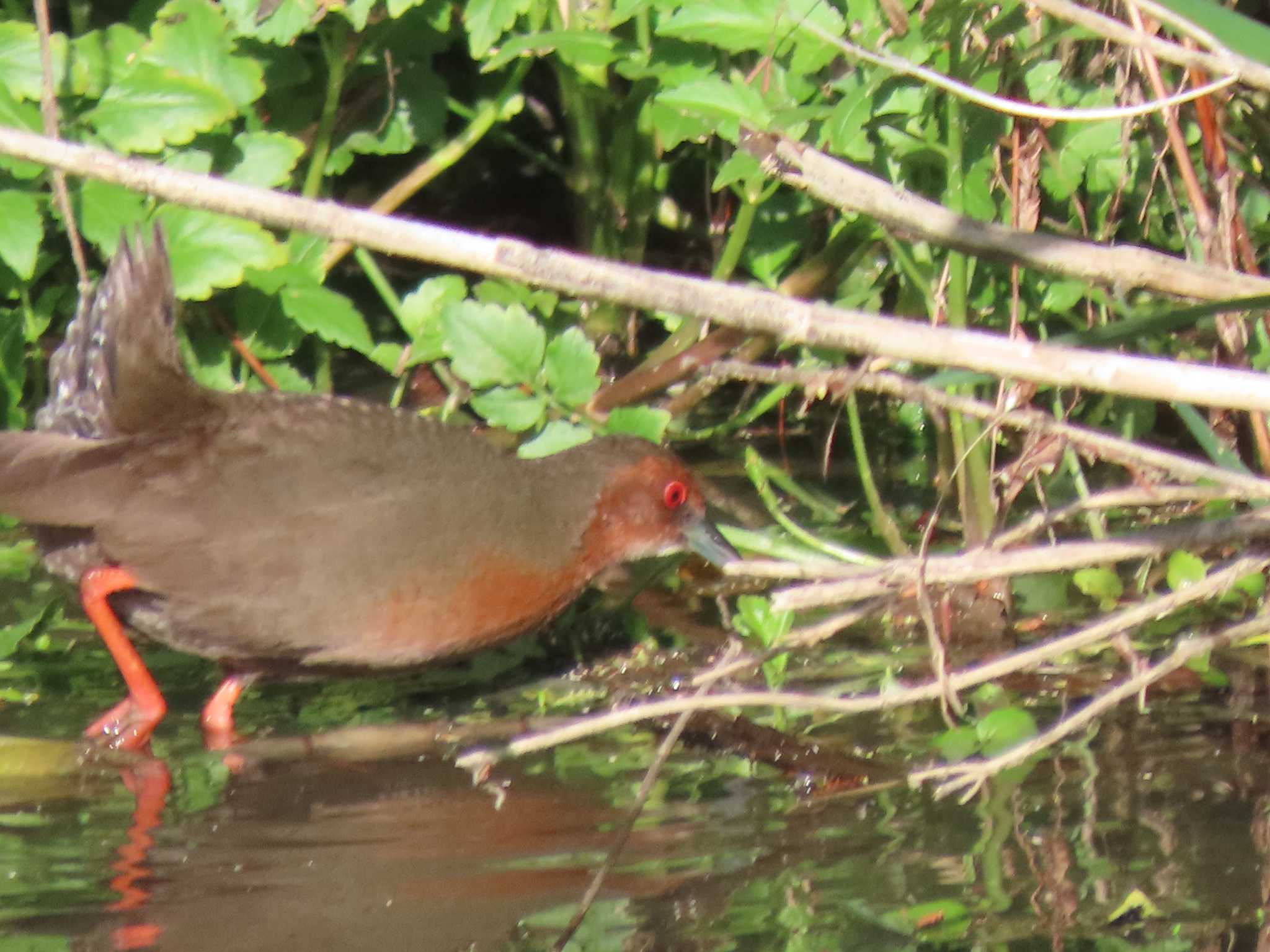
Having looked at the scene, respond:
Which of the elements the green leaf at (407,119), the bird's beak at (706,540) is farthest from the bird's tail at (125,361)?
the bird's beak at (706,540)

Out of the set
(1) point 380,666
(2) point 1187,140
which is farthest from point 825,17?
(1) point 380,666

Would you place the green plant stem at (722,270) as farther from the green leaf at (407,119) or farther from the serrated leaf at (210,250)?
the serrated leaf at (210,250)

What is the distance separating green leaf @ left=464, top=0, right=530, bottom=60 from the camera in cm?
457

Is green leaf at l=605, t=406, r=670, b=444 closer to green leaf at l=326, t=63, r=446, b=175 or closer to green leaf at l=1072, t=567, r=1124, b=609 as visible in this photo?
green leaf at l=1072, t=567, r=1124, b=609

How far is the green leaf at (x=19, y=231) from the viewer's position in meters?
4.32

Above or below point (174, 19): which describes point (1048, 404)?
below

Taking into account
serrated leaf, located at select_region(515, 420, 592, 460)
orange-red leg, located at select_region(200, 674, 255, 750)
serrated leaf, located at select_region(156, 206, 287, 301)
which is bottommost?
orange-red leg, located at select_region(200, 674, 255, 750)

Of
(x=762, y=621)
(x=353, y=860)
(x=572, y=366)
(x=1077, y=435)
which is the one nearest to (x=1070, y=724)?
(x=1077, y=435)

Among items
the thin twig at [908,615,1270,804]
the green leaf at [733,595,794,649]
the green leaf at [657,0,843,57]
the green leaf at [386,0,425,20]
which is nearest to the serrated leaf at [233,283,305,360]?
the green leaf at [386,0,425,20]

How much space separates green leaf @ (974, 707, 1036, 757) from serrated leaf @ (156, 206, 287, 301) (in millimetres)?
2132

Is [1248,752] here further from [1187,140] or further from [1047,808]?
[1187,140]

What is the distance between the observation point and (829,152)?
4.18m

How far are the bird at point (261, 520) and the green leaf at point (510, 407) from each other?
77mm

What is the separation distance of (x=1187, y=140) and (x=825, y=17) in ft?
3.42
